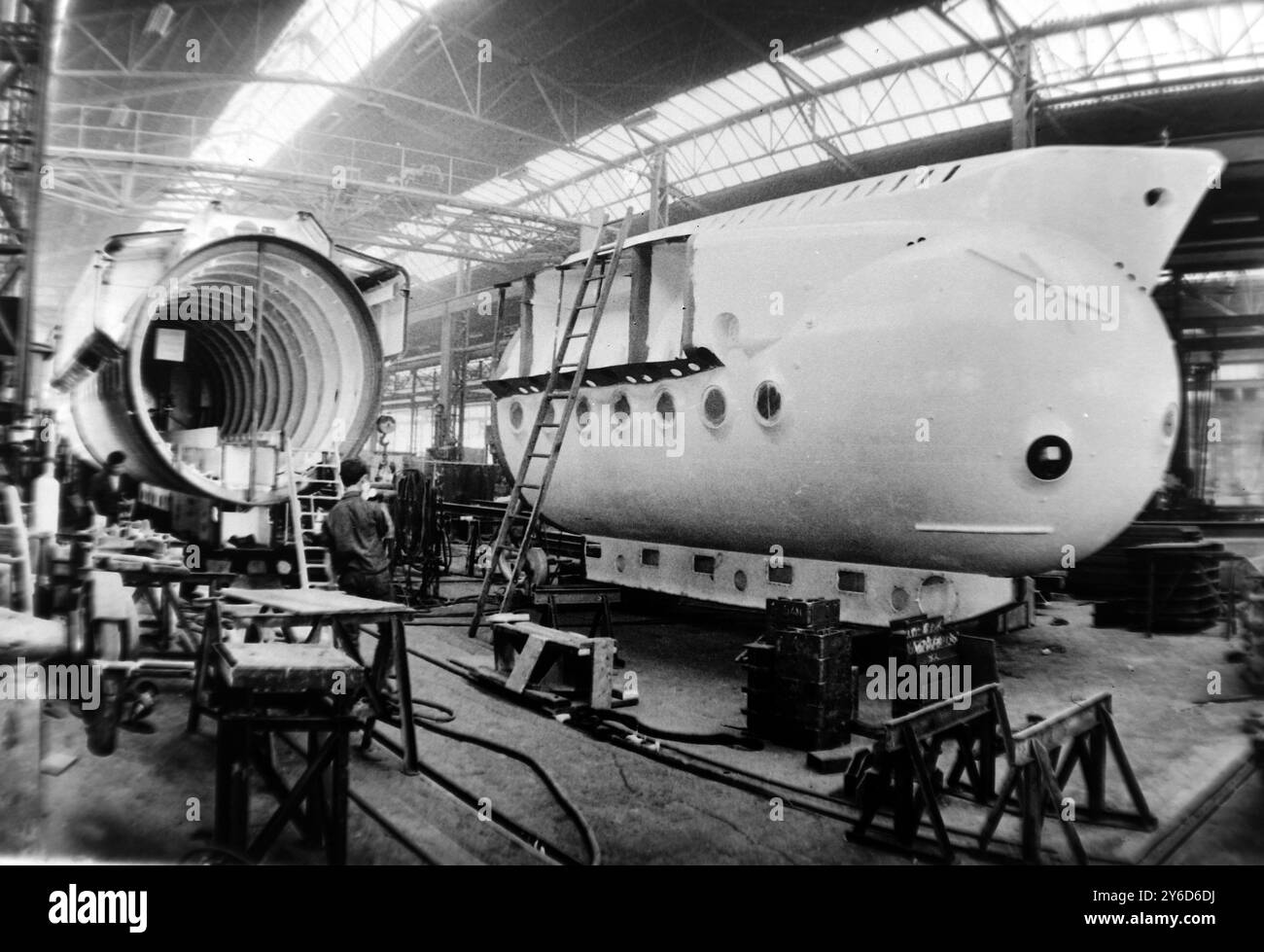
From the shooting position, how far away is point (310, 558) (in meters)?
7.33

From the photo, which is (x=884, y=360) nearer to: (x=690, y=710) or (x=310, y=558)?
(x=690, y=710)

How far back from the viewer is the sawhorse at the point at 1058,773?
10.0 ft

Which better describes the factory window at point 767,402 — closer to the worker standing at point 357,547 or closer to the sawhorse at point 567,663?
the sawhorse at point 567,663

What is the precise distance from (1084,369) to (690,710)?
3560 mm

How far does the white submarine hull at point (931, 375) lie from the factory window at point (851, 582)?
0.01 metres

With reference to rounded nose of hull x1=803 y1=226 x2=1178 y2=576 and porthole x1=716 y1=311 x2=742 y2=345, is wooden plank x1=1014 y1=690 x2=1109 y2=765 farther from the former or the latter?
porthole x1=716 y1=311 x2=742 y2=345

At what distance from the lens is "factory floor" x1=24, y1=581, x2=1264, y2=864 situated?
3.32m

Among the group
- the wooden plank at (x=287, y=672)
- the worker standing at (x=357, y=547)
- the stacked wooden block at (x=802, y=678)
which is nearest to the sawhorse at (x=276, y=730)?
the wooden plank at (x=287, y=672)

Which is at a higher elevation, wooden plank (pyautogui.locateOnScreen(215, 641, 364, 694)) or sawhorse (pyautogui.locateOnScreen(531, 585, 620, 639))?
wooden plank (pyautogui.locateOnScreen(215, 641, 364, 694))

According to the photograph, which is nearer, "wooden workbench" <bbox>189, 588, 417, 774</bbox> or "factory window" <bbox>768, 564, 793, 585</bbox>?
"wooden workbench" <bbox>189, 588, 417, 774</bbox>

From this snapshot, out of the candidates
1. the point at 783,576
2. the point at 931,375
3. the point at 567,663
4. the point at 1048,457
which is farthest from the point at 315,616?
the point at 1048,457

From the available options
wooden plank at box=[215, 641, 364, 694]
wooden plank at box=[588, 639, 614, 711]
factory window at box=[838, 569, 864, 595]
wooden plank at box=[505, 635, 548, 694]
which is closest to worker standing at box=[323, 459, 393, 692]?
Answer: wooden plank at box=[505, 635, 548, 694]

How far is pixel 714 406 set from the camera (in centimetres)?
649

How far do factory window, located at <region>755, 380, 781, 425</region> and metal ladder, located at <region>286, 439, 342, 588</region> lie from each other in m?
3.92
